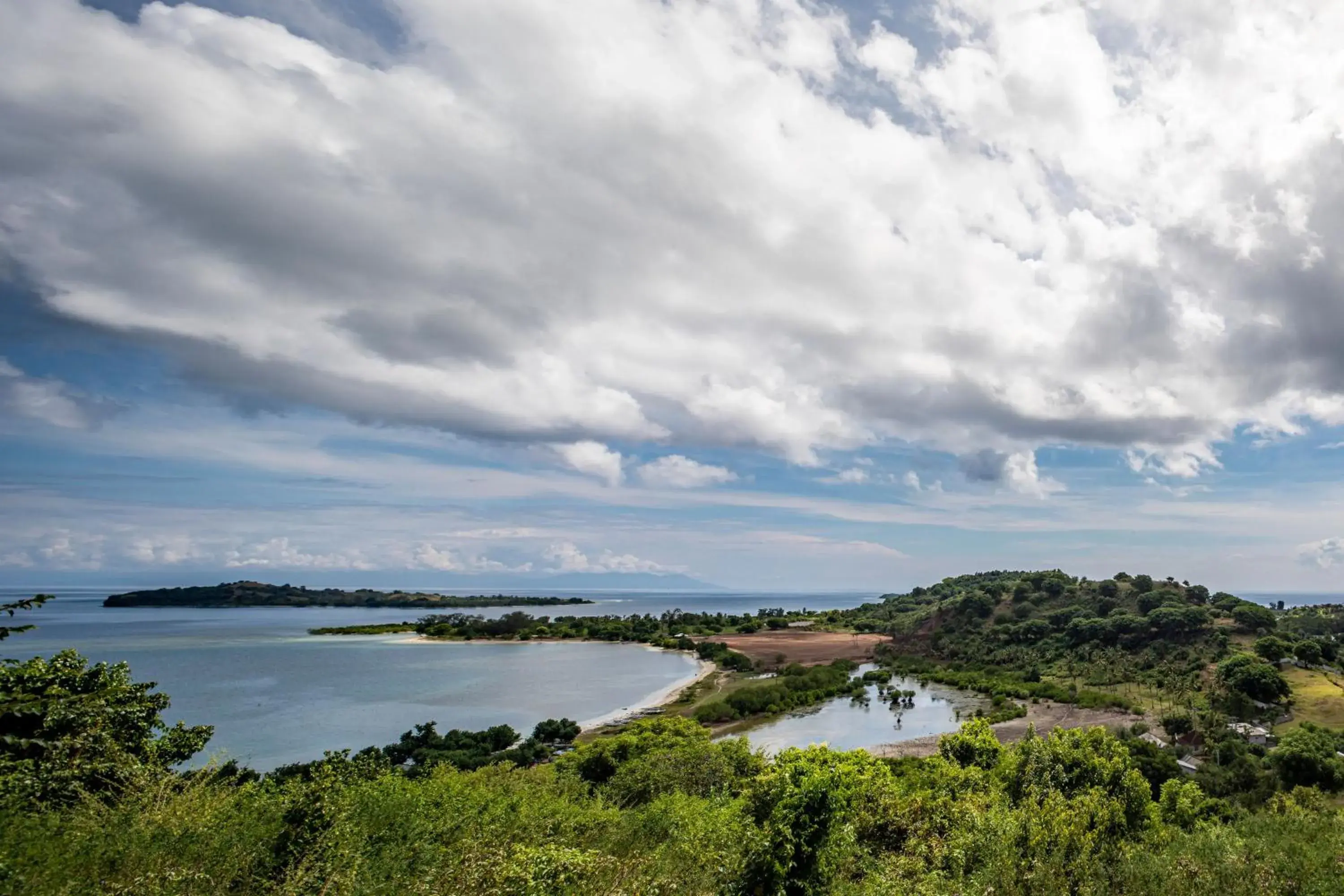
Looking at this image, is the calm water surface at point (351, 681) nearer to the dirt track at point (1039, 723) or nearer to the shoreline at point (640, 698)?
the shoreline at point (640, 698)

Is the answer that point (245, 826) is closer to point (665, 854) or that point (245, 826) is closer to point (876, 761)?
point (665, 854)

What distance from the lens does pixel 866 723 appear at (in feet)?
239

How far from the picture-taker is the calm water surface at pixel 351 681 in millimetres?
63938

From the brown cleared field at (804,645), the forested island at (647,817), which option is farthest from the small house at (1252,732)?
the brown cleared field at (804,645)

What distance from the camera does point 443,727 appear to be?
65.6 m

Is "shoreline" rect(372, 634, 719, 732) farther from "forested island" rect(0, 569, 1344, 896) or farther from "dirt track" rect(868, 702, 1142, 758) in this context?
"dirt track" rect(868, 702, 1142, 758)

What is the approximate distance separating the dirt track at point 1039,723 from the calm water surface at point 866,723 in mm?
2699

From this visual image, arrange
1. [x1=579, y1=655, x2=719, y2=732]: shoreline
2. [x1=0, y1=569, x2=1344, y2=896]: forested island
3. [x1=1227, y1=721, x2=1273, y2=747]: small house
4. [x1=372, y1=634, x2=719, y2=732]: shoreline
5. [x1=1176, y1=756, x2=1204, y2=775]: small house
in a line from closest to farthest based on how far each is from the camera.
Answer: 1. [x1=0, y1=569, x2=1344, y2=896]: forested island
2. [x1=1176, y1=756, x2=1204, y2=775]: small house
3. [x1=1227, y1=721, x2=1273, y2=747]: small house
4. [x1=579, y1=655, x2=719, y2=732]: shoreline
5. [x1=372, y1=634, x2=719, y2=732]: shoreline

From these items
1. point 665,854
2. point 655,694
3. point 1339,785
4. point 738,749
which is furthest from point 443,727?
point 1339,785

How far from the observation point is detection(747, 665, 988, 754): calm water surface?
6347 centimetres

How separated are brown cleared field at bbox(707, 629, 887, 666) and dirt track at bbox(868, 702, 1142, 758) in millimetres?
40056

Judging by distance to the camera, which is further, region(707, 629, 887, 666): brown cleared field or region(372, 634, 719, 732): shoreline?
region(707, 629, 887, 666): brown cleared field

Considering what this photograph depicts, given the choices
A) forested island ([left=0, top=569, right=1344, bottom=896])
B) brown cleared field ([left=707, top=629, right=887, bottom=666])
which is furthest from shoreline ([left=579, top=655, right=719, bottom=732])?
forested island ([left=0, top=569, right=1344, bottom=896])

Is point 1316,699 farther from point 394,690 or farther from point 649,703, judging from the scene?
point 394,690
